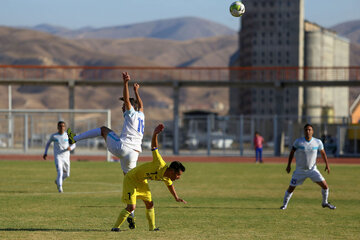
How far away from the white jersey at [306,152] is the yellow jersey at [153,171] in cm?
554

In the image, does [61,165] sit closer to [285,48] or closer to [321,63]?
[321,63]

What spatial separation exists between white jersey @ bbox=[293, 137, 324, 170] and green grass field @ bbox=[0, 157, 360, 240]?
3.66 ft

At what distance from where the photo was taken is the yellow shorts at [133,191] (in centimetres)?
1163

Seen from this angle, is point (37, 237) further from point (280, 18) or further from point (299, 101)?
point (280, 18)

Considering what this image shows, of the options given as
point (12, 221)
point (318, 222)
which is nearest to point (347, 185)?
point (318, 222)

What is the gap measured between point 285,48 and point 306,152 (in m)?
133

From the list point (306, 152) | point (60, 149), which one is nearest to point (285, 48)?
point (60, 149)

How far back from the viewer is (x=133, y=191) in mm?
11664

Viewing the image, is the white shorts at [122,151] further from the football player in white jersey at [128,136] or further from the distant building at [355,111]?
the distant building at [355,111]

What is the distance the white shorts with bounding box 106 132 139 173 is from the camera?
39.8ft

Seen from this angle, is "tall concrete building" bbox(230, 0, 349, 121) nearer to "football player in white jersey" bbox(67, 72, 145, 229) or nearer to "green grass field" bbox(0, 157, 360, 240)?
"green grass field" bbox(0, 157, 360, 240)

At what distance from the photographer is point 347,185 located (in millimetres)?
24188

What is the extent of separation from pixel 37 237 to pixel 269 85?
44617 mm

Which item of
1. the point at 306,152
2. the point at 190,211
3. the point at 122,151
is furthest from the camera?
the point at 306,152
